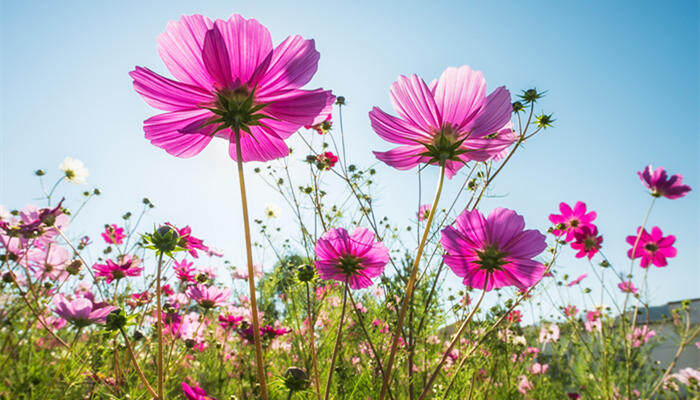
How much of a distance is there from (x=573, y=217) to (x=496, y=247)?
115 cm

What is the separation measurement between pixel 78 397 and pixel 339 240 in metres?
1.95

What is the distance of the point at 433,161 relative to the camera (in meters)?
0.63

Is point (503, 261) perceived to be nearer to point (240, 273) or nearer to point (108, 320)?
point (108, 320)

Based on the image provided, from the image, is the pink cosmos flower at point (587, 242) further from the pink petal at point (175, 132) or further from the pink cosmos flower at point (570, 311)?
the pink petal at point (175, 132)

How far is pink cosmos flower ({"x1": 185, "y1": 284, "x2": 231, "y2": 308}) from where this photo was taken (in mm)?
1315

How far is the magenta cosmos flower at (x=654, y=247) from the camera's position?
1917mm

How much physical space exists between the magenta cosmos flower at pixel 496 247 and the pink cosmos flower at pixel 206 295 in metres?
0.99

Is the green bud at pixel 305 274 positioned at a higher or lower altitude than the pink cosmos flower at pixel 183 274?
lower

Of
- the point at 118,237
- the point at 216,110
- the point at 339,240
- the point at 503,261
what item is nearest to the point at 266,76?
the point at 216,110

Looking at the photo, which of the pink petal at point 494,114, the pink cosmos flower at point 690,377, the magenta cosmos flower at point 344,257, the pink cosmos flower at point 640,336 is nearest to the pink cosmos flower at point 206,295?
the magenta cosmos flower at point 344,257

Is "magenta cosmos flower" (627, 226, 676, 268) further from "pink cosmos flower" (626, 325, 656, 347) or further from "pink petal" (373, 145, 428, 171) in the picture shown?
"pink petal" (373, 145, 428, 171)

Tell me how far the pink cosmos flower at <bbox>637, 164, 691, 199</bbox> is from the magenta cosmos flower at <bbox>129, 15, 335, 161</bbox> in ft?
6.91

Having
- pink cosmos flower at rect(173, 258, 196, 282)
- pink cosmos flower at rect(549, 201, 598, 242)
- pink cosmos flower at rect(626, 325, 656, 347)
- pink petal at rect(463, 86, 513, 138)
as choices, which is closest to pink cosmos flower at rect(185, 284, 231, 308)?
pink cosmos flower at rect(173, 258, 196, 282)

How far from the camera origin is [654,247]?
197 centimetres
